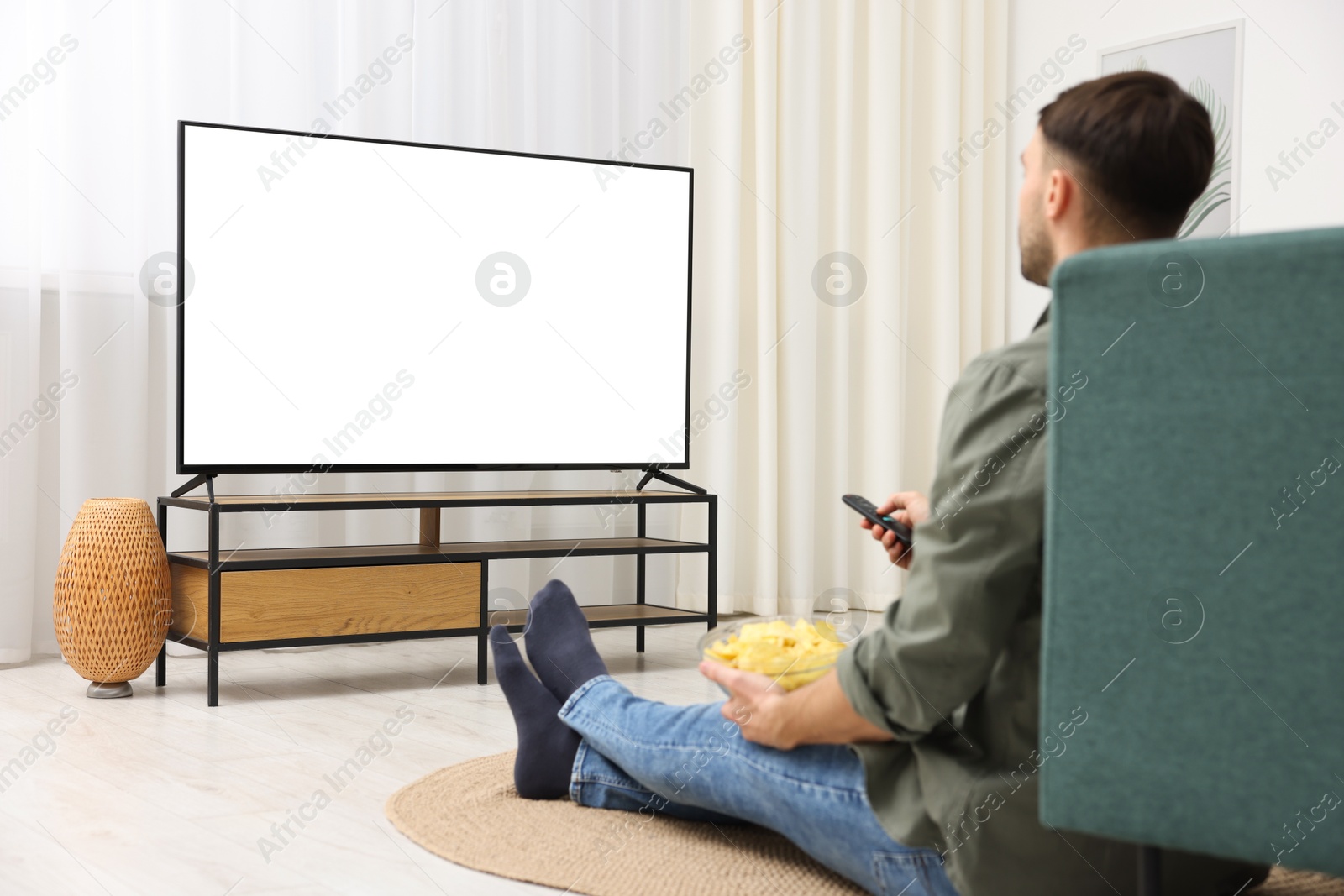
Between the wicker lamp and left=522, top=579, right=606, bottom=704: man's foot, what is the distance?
1.18 metres

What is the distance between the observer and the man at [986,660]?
99 cm

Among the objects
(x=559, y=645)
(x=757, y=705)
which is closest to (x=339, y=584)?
(x=559, y=645)

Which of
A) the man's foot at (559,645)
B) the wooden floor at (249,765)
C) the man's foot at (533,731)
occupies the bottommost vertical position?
the wooden floor at (249,765)

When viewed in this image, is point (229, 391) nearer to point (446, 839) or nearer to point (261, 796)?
point (261, 796)

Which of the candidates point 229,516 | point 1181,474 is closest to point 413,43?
point 229,516

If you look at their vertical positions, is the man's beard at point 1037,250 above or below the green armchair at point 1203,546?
above

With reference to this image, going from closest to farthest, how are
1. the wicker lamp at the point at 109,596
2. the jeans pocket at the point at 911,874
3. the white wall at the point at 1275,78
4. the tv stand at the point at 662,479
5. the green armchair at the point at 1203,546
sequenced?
the green armchair at the point at 1203,546
the jeans pocket at the point at 911,874
the wicker lamp at the point at 109,596
the tv stand at the point at 662,479
the white wall at the point at 1275,78

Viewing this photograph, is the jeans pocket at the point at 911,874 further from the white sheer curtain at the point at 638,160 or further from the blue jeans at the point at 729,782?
the white sheer curtain at the point at 638,160

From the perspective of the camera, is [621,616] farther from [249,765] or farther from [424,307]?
[249,765]

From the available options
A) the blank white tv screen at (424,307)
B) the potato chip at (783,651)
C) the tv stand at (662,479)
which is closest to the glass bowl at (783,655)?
the potato chip at (783,651)

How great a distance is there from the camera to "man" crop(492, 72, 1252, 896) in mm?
990

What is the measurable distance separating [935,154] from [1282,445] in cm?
366

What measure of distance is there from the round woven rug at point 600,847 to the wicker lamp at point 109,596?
102cm

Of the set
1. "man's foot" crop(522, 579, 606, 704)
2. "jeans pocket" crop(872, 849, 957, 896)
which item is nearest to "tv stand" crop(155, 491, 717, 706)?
"man's foot" crop(522, 579, 606, 704)
